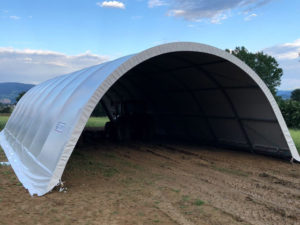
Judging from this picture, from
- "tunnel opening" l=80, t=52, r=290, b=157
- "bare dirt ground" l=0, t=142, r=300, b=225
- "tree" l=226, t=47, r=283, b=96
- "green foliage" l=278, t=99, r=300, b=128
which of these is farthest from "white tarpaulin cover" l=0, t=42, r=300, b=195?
"tree" l=226, t=47, r=283, b=96

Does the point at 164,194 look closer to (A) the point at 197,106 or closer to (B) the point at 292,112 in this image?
(A) the point at 197,106

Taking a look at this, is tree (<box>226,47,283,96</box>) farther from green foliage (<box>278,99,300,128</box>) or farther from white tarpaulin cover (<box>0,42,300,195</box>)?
white tarpaulin cover (<box>0,42,300,195</box>)

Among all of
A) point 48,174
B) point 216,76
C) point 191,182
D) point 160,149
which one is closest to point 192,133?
point 160,149

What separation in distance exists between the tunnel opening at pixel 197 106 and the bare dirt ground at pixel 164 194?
1430mm

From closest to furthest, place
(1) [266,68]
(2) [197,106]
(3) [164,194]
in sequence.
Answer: (3) [164,194], (2) [197,106], (1) [266,68]

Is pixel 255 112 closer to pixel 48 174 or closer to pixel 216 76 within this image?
pixel 216 76

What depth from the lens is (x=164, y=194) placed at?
20.5 ft

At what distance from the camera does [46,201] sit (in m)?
5.73

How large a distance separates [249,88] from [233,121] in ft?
5.99

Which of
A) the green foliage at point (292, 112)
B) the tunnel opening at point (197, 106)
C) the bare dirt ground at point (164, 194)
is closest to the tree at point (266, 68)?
the green foliage at point (292, 112)

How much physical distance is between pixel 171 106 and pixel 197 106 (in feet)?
7.14

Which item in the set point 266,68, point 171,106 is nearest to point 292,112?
point 171,106

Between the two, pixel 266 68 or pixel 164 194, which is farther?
pixel 266 68

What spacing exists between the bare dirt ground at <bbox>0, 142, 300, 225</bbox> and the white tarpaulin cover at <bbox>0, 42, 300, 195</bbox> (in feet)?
2.09
